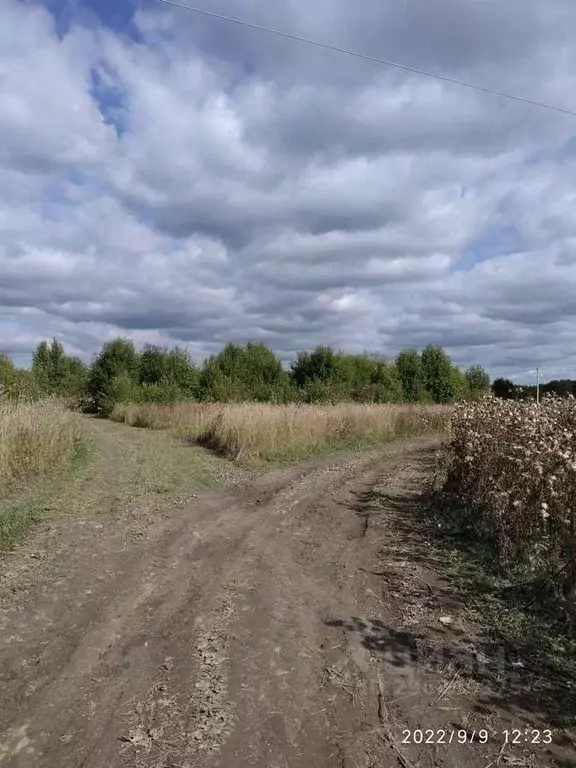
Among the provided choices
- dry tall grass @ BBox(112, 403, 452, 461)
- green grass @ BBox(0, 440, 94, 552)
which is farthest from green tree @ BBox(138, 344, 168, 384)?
green grass @ BBox(0, 440, 94, 552)

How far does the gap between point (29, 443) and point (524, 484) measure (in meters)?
8.46

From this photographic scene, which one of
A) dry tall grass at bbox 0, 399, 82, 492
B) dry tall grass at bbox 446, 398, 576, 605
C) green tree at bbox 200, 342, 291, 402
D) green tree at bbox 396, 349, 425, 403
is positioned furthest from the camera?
green tree at bbox 396, 349, 425, 403

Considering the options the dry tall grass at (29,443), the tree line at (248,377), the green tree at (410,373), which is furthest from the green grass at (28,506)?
Result: the green tree at (410,373)

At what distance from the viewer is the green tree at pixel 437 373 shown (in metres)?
45.2

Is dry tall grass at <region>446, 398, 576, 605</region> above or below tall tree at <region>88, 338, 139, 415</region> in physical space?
below

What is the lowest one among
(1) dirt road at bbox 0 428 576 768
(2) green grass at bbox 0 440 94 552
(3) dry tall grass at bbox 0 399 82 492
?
(1) dirt road at bbox 0 428 576 768

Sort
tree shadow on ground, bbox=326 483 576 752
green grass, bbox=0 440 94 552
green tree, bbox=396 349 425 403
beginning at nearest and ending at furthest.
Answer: tree shadow on ground, bbox=326 483 576 752 < green grass, bbox=0 440 94 552 < green tree, bbox=396 349 425 403

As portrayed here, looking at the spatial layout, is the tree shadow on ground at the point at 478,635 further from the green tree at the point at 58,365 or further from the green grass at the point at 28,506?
the green tree at the point at 58,365

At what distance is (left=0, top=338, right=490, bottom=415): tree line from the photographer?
3309cm

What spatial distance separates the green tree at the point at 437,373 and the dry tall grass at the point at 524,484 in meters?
36.5

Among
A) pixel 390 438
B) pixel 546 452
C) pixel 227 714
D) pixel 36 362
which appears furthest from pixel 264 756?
pixel 36 362

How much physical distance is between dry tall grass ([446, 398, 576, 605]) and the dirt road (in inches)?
31.3

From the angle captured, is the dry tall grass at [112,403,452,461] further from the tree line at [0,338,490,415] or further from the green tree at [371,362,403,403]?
the green tree at [371,362,403,403]

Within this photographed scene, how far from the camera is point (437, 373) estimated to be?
47.1 metres
